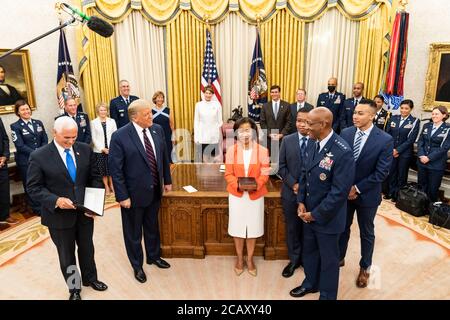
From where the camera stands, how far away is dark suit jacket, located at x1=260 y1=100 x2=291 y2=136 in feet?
19.3

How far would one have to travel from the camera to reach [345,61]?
670 centimetres

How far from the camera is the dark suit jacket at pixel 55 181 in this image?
8.70ft

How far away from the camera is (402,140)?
17.6 ft

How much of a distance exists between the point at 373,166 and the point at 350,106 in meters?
3.58

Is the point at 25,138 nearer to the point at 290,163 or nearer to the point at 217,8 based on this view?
the point at 290,163

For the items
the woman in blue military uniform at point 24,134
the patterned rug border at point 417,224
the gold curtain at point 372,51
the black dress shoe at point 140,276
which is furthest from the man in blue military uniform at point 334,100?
the woman in blue military uniform at point 24,134

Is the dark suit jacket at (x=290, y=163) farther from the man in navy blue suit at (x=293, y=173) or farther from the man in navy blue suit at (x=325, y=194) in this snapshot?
the man in navy blue suit at (x=325, y=194)

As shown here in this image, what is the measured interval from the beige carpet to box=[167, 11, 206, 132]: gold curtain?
3667 millimetres

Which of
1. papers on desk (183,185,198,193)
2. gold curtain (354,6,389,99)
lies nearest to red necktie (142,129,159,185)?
papers on desk (183,185,198,193)

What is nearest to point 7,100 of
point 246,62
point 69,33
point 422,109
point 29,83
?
point 29,83

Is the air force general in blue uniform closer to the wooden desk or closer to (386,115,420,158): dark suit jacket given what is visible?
the wooden desk

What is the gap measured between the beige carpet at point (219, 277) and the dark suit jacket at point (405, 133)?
171 cm

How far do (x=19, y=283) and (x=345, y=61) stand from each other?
641 centimetres

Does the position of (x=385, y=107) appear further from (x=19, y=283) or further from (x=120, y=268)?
(x=19, y=283)
